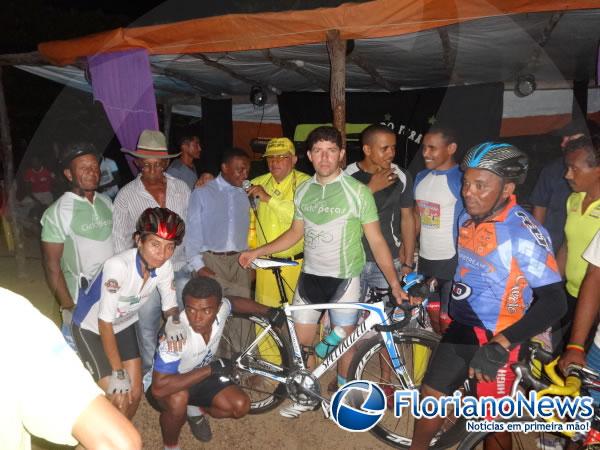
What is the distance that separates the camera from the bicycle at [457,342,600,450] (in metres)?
2.29

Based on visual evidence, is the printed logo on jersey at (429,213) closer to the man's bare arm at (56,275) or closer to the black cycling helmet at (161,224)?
the black cycling helmet at (161,224)

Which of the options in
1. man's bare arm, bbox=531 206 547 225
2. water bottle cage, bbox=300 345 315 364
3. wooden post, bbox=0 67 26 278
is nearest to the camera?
water bottle cage, bbox=300 345 315 364

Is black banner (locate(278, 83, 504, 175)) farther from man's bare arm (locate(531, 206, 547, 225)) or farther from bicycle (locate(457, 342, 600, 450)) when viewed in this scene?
bicycle (locate(457, 342, 600, 450))

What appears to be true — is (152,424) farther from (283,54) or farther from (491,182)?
(283,54)

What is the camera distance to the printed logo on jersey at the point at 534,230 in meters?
2.42

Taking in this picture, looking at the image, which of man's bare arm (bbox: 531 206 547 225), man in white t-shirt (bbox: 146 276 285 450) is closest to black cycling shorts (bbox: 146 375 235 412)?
man in white t-shirt (bbox: 146 276 285 450)

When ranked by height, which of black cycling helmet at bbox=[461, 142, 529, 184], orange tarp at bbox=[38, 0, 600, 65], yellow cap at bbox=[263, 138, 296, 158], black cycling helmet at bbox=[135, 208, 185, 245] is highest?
orange tarp at bbox=[38, 0, 600, 65]

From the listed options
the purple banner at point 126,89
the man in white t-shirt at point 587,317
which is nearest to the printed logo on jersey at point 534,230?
the man in white t-shirt at point 587,317

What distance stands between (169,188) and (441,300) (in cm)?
262

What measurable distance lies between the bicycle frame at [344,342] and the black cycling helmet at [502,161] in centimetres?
129

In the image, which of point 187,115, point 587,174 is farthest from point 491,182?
point 187,115

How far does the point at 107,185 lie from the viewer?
704 cm

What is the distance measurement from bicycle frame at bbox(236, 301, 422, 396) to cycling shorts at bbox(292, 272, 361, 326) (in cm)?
7

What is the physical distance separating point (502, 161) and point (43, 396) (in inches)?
93.7
